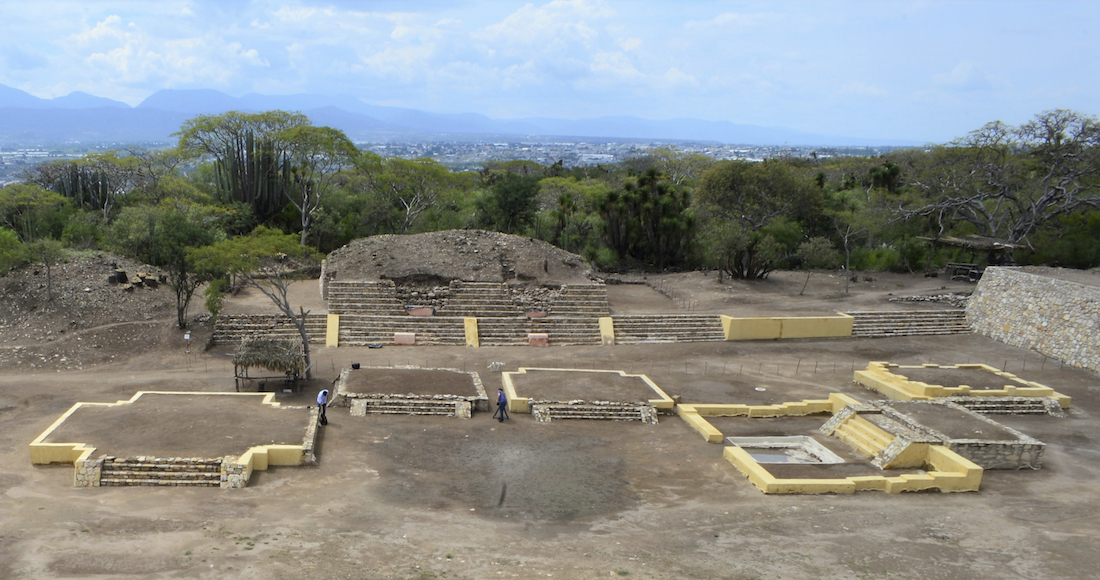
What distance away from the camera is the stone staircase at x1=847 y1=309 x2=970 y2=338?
2780 centimetres

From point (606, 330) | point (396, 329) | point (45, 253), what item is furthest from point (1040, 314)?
point (45, 253)

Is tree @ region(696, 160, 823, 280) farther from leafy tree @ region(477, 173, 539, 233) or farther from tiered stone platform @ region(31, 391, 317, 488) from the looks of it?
tiered stone platform @ region(31, 391, 317, 488)

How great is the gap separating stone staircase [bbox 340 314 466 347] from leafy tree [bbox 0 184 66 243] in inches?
707

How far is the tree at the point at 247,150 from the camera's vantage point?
39.1 meters

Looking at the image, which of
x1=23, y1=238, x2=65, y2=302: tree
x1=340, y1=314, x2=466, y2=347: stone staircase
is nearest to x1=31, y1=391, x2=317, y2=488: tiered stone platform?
x1=340, y1=314, x2=466, y2=347: stone staircase

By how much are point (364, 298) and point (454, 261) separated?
4401mm

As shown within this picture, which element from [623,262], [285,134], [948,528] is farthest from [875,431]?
[285,134]

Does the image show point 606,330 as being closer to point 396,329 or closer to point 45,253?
point 396,329

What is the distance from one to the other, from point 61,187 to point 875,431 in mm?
41201

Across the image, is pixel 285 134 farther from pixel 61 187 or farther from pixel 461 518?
pixel 461 518

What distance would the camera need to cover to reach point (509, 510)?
41.6 feet

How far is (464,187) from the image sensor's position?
49719 millimetres

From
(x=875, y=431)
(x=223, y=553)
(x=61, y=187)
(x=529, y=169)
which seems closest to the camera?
(x=223, y=553)

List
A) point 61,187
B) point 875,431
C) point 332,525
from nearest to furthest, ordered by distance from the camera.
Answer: point 332,525
point 875,431
point 61,187
